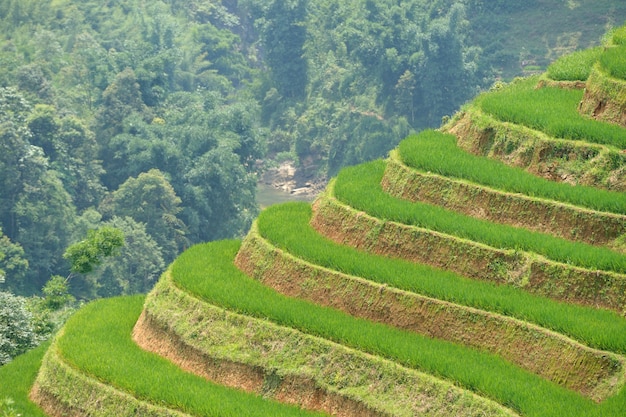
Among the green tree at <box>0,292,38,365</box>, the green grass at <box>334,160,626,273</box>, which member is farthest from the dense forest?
the green grass at <box>334,160,626,273</box>

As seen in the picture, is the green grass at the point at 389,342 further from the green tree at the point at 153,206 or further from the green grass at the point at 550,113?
the green tree at the point at 153,206

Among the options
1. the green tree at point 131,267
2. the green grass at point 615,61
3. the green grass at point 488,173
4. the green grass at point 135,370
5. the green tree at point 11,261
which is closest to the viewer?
the green grass at point 135,370

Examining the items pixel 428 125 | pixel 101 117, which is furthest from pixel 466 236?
pixel 428 125

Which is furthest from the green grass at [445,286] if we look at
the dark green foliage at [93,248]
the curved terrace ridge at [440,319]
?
the dark green foliage at [93,248]

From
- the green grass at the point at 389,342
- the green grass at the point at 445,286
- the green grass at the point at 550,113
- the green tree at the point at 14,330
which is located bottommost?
the green tree at the point at 14,330

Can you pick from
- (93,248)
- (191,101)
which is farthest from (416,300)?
(191,101)

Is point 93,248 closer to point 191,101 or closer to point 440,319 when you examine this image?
point 440,319

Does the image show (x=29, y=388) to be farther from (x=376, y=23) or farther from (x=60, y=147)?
(x=376, y=23)
